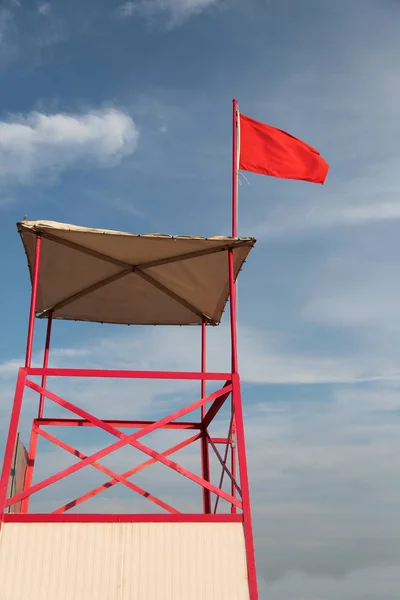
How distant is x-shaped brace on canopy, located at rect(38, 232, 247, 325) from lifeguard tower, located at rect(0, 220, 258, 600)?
4 centimetres

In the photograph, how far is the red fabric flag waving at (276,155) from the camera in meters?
18.0

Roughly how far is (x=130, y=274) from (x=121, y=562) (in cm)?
764

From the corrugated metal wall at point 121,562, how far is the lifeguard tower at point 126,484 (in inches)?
0.6

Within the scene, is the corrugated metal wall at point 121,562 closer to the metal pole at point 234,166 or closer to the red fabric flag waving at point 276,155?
the metal pole at point 234,166

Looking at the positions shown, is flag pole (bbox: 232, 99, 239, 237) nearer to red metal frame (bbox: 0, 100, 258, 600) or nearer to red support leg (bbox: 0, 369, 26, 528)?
red metal frame (bbox: 0, 100, 258, 600)

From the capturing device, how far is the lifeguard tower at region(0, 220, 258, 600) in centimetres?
1073

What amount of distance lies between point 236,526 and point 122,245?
6.35 metres

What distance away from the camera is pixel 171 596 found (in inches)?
423

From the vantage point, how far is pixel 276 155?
18.4m

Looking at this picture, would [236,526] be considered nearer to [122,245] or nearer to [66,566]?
[66,566]

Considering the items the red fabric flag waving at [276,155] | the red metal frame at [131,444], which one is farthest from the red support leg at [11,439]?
the red fabric flag waving at [276,155]

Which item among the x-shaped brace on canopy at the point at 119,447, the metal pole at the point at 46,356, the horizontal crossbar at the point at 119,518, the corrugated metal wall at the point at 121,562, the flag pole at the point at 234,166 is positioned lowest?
the corrugated metal wall at the point at 121,562

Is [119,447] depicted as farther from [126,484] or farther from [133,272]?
[133,272]

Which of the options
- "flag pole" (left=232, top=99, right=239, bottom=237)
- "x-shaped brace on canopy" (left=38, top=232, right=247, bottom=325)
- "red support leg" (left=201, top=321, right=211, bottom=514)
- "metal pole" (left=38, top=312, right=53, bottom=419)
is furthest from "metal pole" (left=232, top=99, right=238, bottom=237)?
"metal pole" (left=38, top=312, right=53, bottom=419)
